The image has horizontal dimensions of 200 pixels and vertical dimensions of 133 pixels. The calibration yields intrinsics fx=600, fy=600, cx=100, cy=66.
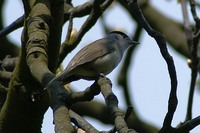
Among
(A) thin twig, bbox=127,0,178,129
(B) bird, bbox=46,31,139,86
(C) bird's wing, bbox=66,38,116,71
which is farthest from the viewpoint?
(C) bird's wing, bbox=66,38,116,71

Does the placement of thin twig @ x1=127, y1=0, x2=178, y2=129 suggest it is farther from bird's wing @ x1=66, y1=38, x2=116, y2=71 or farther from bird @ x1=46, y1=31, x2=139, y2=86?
bird's wing @ x1=66, y1=38, x2=116, y2=71

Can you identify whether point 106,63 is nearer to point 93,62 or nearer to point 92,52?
point 93,62

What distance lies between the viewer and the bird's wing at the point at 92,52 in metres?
4.97

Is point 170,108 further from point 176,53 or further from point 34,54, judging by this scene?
point 176,53

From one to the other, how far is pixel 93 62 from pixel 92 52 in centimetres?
21

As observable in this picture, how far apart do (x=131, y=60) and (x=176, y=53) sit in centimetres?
62

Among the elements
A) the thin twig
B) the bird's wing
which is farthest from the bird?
the thin twig

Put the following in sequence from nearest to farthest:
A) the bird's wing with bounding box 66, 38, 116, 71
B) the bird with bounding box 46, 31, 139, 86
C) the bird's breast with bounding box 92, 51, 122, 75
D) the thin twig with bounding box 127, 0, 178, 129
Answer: the thin twig with bounding box 127, 0, 178, 129 < the bird with bounding box 46, 31, 139, 86 < the bird's wing with bounding box 66, 38, 116, 71 < the bird's breast with bounding box 92, 51, 122, 75

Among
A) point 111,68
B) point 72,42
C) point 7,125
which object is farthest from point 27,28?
point 111,68

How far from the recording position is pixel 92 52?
214 inches

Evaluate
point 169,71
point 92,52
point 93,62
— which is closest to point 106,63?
point 93,62

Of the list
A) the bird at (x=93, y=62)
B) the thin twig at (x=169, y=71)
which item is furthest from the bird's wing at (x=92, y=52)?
the thin twig at (x=169, y=71)

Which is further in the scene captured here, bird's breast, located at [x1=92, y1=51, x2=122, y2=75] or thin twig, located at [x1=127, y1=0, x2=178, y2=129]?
bird's breast, located at [x1=92, y1=51, x2=122, y2=75]

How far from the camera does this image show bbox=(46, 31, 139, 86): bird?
15.9 ft
